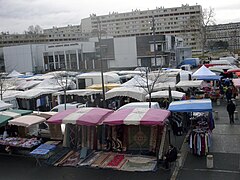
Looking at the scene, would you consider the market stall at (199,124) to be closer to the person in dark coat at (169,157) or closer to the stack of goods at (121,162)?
the person in dark coat at (169,157)

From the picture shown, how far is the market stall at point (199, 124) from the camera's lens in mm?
11234

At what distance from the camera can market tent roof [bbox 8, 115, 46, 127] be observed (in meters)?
12.8

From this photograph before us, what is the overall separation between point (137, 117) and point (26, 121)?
5.02 m

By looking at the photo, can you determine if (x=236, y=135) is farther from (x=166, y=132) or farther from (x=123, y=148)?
(x=123, y=148)

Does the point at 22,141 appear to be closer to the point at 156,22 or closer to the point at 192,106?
the point at 192,106

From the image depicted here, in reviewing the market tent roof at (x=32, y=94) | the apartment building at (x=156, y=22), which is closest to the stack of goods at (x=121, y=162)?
the market tent roof at (x=32, y=94)

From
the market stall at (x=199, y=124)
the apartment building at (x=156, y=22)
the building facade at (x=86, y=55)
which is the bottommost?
the market stall at (x=199, y=124)

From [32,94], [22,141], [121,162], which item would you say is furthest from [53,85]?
[121,162]

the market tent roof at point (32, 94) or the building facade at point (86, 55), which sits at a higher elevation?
the building facade at point (86, 55)

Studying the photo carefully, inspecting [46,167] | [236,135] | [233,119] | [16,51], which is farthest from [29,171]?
[16,51]

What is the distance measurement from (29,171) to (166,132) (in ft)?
17.1

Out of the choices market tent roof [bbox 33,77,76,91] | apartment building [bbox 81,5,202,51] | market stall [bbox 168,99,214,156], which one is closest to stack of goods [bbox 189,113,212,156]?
market stall [bbox 168,99,214,156]

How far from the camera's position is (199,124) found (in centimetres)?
1261

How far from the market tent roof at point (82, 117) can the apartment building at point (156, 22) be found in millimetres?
99743
